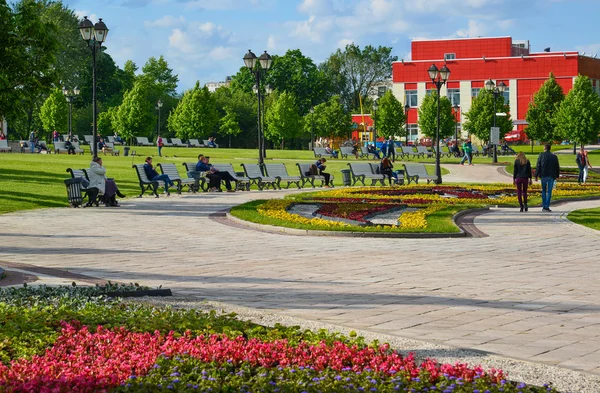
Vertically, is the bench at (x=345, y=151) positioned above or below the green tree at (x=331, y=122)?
below

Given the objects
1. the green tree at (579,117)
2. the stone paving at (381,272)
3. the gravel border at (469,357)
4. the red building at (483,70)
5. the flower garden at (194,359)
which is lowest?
the stone paving at (381,272)

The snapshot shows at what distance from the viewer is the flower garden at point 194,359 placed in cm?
527

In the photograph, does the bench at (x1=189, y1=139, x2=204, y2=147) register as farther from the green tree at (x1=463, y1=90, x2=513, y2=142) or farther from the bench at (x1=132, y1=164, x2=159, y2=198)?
the bench at (x1=132, y1=164, x2=159, y2=198)

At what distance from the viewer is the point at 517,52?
11325cm

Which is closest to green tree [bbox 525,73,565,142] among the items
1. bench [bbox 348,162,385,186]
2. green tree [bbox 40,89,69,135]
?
green tree [bbox 40,89,69,135]

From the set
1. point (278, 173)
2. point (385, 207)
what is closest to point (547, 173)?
point (385, 207)

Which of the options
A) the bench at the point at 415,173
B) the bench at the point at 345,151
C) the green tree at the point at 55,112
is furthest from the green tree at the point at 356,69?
the bench at the point at 415,173

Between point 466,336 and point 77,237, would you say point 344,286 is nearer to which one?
point 466,336

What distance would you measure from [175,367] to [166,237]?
394 inches

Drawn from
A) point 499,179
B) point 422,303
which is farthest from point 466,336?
point 499,179

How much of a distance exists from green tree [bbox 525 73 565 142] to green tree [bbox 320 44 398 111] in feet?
163

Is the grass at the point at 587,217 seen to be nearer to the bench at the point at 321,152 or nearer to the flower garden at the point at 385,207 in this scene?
the flower garden at the point at 385,207

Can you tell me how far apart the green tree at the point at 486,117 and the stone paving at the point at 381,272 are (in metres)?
55.3

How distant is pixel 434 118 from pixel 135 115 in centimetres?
2632
